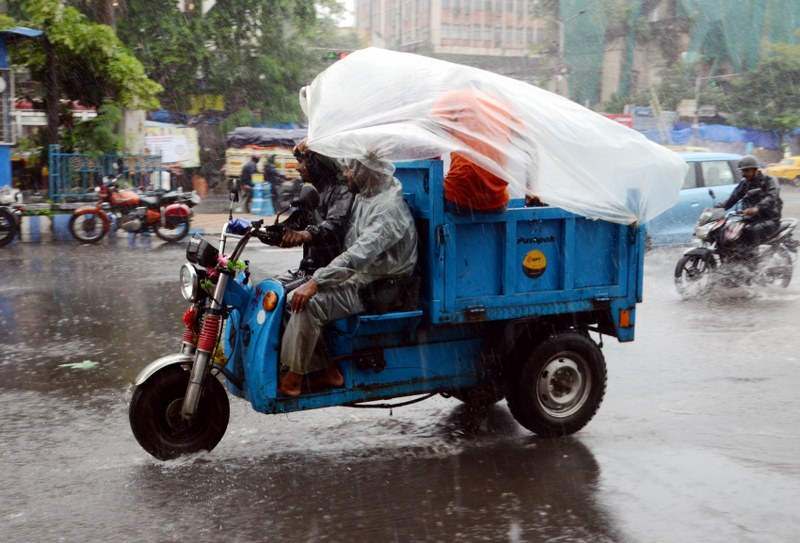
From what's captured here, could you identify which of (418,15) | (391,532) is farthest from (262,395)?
(418,15)

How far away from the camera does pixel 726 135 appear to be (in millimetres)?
43469

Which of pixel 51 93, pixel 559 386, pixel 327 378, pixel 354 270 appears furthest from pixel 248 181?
pixel 354 270

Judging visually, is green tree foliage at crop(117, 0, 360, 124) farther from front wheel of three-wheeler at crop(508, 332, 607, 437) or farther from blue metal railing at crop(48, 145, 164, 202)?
front wheel of three-wheeler at crop(508, 332, 607, 437)

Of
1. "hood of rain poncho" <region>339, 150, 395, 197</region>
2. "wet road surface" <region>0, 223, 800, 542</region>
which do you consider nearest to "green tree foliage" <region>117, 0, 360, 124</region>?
"wet road surface" <region>0, 223, 800, 542</region>

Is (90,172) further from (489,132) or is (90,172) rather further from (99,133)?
(489,132)

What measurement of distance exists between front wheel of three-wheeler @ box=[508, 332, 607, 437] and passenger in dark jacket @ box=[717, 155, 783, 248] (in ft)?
19.7

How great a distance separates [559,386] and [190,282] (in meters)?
2.31

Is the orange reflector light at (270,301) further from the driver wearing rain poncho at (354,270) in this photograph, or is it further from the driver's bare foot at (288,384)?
the driver's bare foot at (288,384)

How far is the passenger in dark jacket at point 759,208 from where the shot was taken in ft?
34.4

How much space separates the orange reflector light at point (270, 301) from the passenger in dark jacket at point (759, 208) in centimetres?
767

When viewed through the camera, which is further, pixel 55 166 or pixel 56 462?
pixel 55 166

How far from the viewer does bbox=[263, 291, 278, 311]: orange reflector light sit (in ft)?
14.9

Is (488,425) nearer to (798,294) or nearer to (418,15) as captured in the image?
(798,294)

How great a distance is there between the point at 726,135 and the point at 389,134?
42690mm
